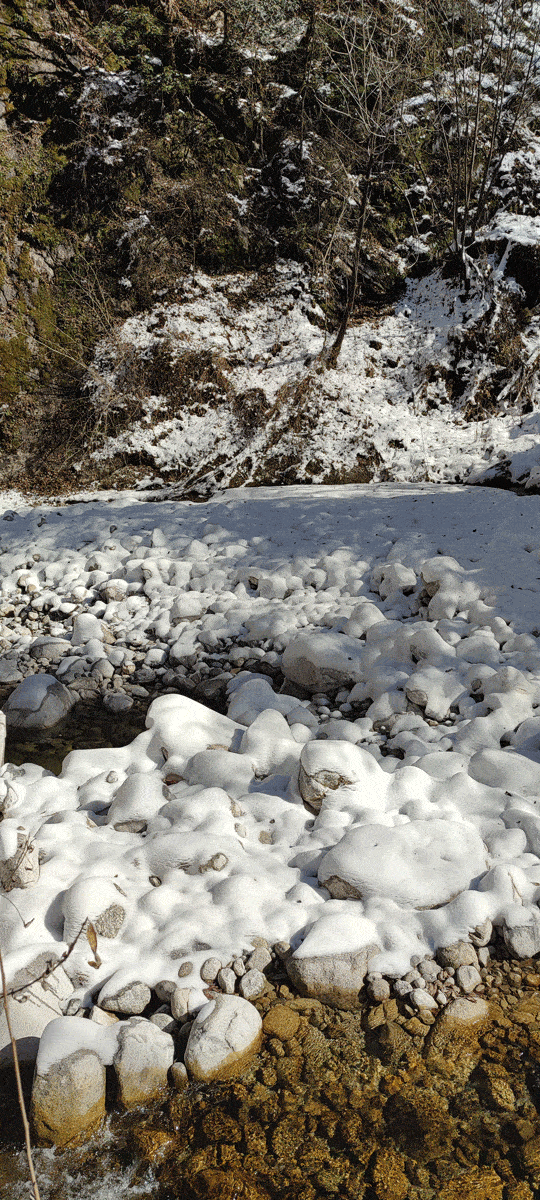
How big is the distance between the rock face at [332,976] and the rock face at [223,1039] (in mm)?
176

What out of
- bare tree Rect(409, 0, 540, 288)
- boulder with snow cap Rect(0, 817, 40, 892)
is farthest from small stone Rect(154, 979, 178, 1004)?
bare tree Rect(409, 0, 540, 288)

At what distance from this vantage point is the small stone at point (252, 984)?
1910mm

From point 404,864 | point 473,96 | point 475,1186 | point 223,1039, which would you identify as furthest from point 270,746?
point 473,96

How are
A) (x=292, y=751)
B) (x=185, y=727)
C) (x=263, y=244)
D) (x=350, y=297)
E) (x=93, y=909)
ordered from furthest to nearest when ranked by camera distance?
(x=263, y=244), (x=350, y=297), (x=185, y=727), (x=292, y=751), (x=93, y=909)

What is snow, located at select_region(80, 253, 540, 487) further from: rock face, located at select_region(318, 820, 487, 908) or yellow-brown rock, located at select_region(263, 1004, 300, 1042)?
yellow-brown rock, located at select_region(263, 1004, 300, 1042)

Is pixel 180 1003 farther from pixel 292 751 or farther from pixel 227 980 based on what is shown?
pixel 292 751

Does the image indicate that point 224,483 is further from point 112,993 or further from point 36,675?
point 112,993

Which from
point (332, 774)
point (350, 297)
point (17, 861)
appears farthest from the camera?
point (350, 297)

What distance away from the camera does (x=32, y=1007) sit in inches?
72.7

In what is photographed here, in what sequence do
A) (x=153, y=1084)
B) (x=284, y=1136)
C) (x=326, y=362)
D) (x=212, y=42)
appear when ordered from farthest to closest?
(x=212, y=42) < (x=326, y=362) < (x=153, y=1084) < (x=284, y=1136)

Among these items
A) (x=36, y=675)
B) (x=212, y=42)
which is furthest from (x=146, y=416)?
(x=212, y=42)

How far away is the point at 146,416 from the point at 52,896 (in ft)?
23.5

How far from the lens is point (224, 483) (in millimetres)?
7957

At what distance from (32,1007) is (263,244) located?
34.5ft
